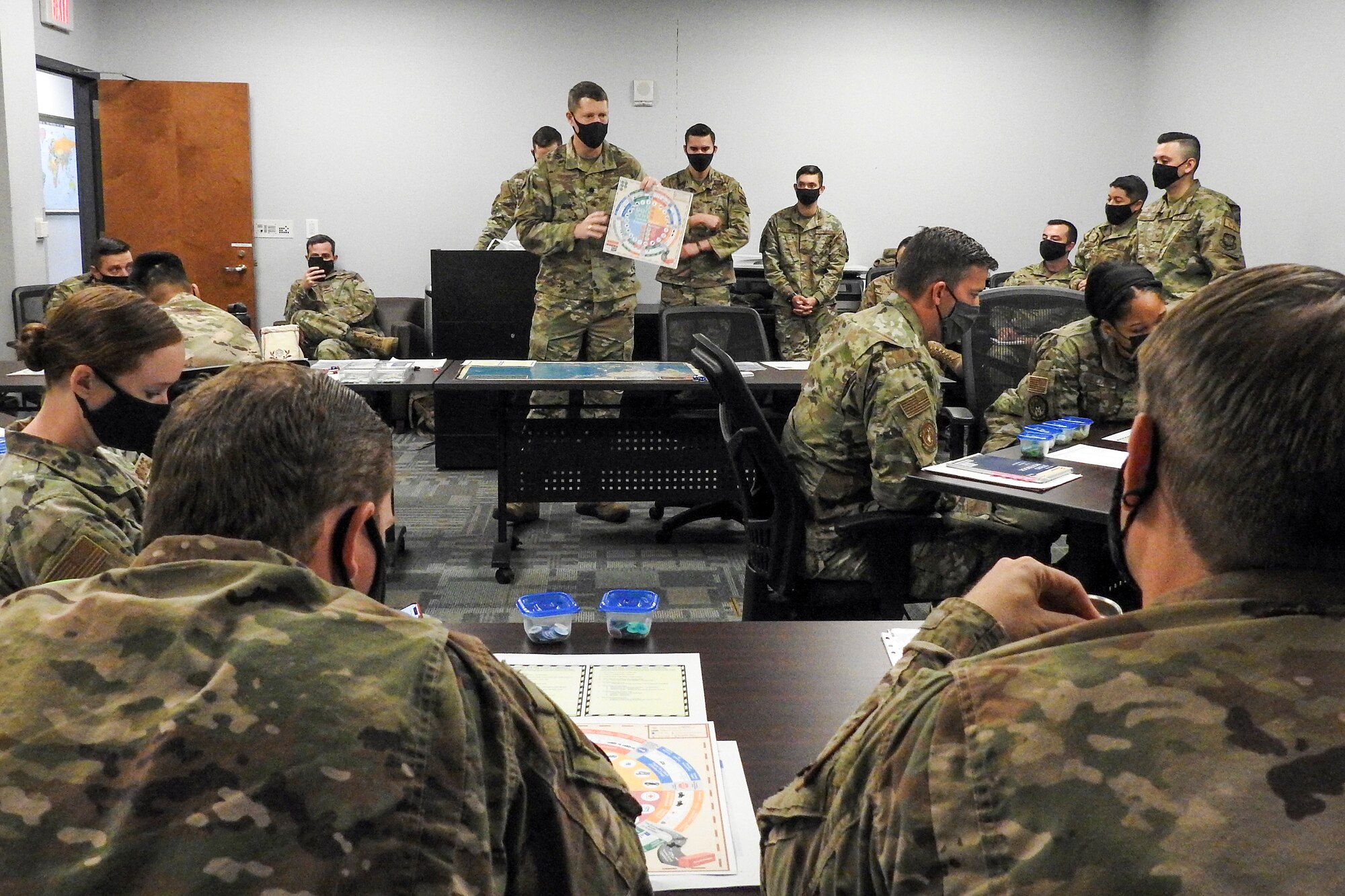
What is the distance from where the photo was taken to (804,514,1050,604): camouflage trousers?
2.56m

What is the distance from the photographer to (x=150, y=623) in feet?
2.67

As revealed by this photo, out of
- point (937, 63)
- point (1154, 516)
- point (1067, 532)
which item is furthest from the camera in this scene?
point (937, 63)

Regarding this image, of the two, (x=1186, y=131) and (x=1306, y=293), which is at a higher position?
(x=1186, y=131)

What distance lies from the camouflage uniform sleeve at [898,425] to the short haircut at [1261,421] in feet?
5.52

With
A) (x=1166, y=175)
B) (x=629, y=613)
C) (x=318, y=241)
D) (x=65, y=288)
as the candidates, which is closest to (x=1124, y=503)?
(x=629, y=613)

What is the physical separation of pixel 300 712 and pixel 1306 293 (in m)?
0.74

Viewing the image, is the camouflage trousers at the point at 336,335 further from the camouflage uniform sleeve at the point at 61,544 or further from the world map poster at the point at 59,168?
the camouflage uniform sleeve at the point at 61,544

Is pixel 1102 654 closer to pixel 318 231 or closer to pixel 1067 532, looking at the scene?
pixel 1067 532

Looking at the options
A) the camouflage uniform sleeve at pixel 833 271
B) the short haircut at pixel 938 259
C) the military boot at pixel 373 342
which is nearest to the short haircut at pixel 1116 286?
the short haircut at pixel 938 259

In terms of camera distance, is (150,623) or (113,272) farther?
(113,272)

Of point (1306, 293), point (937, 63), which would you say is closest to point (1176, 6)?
point (937, 63)

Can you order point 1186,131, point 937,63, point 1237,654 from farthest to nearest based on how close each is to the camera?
point 937,63
point 1186,131
point 1237,654

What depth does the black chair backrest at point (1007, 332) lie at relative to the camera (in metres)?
3.76

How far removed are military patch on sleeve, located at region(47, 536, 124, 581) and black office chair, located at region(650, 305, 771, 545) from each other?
10.0 ft
